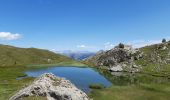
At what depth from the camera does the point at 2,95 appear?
66312 millimetres

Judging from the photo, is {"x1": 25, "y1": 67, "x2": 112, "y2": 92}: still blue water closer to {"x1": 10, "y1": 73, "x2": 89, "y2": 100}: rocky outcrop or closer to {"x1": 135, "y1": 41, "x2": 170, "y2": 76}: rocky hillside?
{"x1": 135, "y1": 41, "x2": 170, "y2": 76}: rocky hillside

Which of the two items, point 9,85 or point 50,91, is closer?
point 50,91

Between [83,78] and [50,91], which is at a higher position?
[50,91]

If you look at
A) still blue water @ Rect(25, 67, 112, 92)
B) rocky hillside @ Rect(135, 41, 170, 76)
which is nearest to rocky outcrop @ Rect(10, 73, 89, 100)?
still blue water @ Rect(25, 67, 112, 92)

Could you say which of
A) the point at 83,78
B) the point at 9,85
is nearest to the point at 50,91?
the point at 9,85

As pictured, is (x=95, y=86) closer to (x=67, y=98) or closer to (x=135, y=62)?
(x=67, y=98)

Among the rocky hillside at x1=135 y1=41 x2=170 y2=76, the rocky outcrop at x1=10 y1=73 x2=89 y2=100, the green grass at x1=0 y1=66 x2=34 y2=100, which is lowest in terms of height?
the green grass at x1=0 y1=66 x2=34 y2=100

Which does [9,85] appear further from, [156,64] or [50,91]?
[156,64]

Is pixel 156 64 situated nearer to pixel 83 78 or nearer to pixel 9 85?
pixel 83 78

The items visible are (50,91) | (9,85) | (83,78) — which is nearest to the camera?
(50,91)

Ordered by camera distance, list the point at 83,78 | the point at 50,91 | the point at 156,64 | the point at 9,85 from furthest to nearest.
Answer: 1. the point at 156,64
2. the point at 83,78
3. the point at 9,85
4. the point at 50,91

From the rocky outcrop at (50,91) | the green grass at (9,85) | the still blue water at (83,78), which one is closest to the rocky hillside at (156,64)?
the still blue water at (83,78)

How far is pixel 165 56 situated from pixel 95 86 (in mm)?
115028

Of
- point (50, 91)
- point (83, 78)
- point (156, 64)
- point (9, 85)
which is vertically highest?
point (156, 64)
